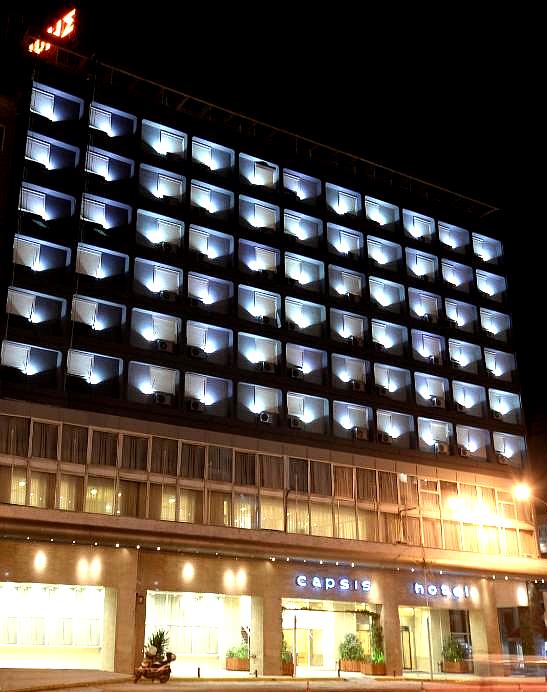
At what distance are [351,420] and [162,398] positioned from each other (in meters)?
13.0

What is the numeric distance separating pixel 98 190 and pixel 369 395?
2080 cm

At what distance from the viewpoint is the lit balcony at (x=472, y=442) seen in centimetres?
5594

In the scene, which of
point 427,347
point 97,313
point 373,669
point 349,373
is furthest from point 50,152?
point 373,669

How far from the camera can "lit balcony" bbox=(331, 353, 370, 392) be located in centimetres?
5250

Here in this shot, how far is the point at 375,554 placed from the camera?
4500 cm

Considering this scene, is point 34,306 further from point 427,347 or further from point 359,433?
point 427,347

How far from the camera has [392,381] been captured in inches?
2175

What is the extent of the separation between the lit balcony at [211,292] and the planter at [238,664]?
63.8ft

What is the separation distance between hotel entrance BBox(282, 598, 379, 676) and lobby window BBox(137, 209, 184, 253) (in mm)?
21436

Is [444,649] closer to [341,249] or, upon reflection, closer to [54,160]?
[341,249]

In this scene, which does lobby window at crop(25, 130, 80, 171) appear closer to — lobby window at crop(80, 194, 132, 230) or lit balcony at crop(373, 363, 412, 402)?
lobby window at crop(80, 194, 132, 230)

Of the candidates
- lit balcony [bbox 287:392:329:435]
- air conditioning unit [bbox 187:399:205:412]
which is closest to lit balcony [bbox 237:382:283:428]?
lit balcony [bbox 287:392:329:435]

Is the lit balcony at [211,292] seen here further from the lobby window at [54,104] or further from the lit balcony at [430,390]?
the lit balcony at [430,390]

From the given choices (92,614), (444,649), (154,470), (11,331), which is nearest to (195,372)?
(154,470)
